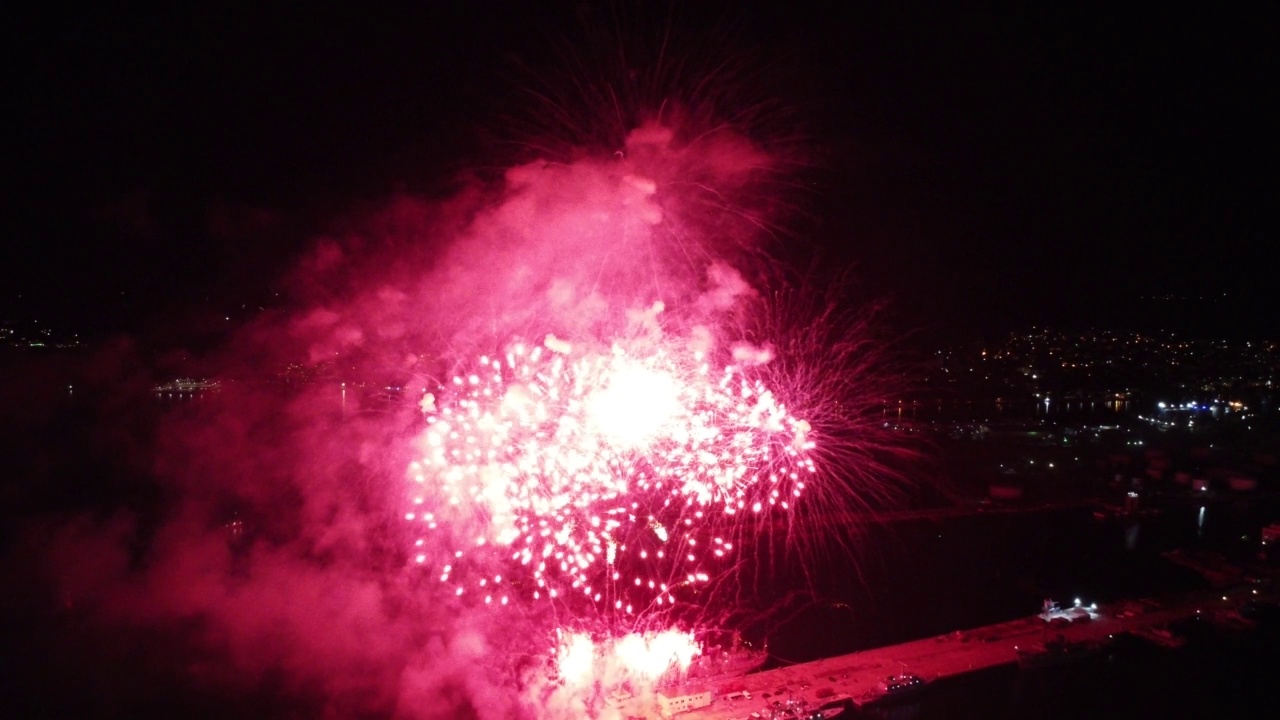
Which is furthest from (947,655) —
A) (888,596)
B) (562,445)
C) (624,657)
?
(562,445)

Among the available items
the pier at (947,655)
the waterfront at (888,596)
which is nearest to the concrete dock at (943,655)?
the pier at (947,655)

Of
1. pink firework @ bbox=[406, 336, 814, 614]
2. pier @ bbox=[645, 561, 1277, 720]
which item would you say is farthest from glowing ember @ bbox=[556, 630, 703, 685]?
pink firework @ bbox=[406, 336, 814, 614]

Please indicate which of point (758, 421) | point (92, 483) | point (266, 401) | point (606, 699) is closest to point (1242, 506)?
point (758, 421)

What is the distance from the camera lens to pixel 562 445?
19.4 feet

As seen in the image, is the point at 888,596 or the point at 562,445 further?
the point at 888,596

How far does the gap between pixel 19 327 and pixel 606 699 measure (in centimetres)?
806

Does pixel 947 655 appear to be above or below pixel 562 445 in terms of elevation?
below

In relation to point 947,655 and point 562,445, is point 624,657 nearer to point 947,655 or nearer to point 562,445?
point 562,445

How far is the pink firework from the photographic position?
226 inches

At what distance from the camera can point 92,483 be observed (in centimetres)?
1056

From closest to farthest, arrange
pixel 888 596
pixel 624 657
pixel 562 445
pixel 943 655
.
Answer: pixel 562 445
pixel 624 657
pixel 943 655
pixel 888 596

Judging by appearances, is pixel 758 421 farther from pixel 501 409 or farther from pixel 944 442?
pixel 944 442

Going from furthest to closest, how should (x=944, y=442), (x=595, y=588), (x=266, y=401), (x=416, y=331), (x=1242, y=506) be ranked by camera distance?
(x=944, y=442) → (x=1242, y=506) → (x=266, y=401) → (x=595, y=588) → (x=416, y=331)

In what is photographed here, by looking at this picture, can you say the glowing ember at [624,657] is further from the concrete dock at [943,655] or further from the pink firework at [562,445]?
the pink firework at [562,445]
